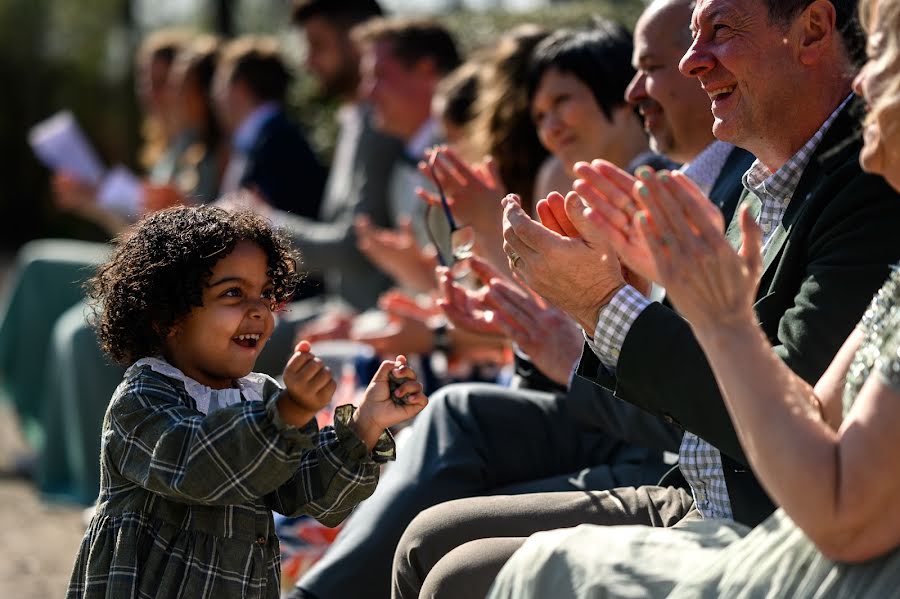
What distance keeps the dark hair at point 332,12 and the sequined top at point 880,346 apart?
509cm

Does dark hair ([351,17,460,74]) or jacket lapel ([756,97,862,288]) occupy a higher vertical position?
dark hair ([351,17,460,74])

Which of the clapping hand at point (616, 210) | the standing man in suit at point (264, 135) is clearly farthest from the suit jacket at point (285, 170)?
the clapping hand at point (616, 210)

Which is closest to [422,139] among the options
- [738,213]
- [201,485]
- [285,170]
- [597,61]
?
[285,170]

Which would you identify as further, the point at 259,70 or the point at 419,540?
the point at 259,70

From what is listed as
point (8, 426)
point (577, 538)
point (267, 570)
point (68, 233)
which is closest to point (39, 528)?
point (8, 426)

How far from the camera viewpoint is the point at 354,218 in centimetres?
562

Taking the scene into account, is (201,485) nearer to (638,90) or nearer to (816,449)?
(816,449)

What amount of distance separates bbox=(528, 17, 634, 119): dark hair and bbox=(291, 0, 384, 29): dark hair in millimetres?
2929

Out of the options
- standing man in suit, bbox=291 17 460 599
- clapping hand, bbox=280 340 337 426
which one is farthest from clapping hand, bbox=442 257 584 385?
standing man in suit, bbox=291 17 460 599

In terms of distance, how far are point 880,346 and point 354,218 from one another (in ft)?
13.3

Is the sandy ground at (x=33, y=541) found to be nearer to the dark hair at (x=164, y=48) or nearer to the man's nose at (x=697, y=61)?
the dark hair at (x=164, y=48)

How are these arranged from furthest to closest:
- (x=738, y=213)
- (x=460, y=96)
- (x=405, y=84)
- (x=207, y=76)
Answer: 1. (x=207, y=76)
2. (x=405, y=84)
3. (x=460, y=96)
4. (x=738, y=213)

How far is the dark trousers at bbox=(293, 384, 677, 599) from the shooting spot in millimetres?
2926

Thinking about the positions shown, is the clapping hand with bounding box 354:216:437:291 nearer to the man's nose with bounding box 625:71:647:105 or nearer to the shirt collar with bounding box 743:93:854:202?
the man's nose with bounding box 625:71:647:105
